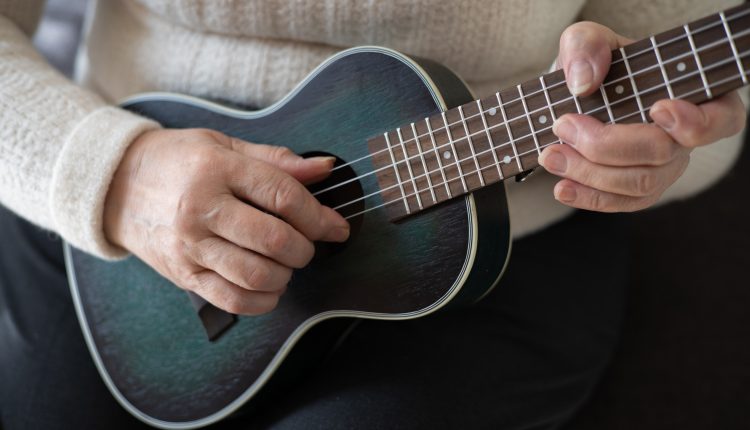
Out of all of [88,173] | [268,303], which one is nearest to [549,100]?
[268,303]

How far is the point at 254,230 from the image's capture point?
63cm

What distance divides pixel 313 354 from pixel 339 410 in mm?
72

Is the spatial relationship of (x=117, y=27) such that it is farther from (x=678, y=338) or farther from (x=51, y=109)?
(x=678, y=338)

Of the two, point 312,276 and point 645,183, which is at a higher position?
point 645,183

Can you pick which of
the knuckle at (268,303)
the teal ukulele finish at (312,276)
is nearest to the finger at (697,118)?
the teal ukulele finish at (312,276)

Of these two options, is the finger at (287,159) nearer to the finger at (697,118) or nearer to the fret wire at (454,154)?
the fret wire at (454,154)

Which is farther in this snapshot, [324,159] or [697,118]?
[324,159]

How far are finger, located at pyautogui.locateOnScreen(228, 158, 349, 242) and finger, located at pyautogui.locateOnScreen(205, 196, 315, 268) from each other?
14mm

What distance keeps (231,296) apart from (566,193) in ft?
1.17

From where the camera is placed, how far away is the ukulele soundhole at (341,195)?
0.67 meters

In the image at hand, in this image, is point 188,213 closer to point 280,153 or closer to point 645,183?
point 280,153

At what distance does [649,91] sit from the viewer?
50cm

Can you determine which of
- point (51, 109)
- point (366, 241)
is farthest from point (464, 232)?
point (51, 109)

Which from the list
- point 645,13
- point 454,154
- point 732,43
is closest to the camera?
point 732,43
